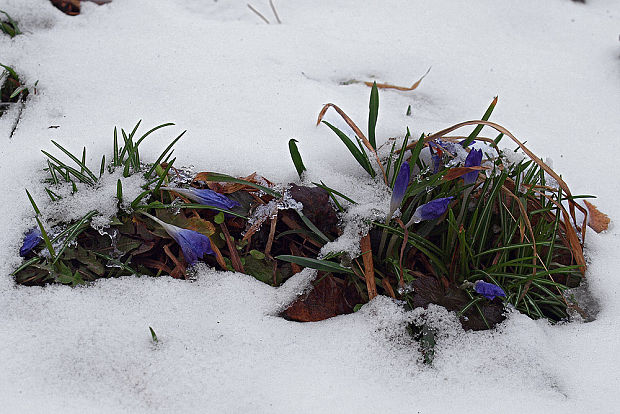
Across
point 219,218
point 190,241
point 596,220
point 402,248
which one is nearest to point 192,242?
point 190,241

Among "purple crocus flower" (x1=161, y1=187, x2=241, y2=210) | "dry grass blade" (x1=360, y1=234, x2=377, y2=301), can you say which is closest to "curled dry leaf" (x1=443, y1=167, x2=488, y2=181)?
"dry grass blade" (x1=360, y1=234, x2=377, y2=301)

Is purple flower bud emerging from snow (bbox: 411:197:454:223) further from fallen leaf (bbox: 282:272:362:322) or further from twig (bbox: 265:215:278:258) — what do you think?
twig (bbox: 265:215:278:258)

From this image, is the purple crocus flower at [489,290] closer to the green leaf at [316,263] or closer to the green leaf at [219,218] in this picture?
the green leaf at [316,263]

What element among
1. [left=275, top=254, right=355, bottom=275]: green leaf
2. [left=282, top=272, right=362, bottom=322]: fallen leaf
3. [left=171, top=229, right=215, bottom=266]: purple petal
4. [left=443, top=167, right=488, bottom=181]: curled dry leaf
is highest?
[left=443, top=167, right=488, bottom=181]: curled dry leaf

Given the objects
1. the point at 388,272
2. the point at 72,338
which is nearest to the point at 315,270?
the point at 388,272

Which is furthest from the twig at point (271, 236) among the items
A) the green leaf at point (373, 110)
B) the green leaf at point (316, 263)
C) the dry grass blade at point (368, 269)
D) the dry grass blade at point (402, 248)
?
the green leaf at point (373, 110)

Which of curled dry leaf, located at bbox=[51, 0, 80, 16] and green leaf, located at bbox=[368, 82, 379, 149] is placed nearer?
green leaf, located at bbox=[368, 82, 379, 149]

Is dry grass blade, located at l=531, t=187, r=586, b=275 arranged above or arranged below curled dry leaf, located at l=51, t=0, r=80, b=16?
below
